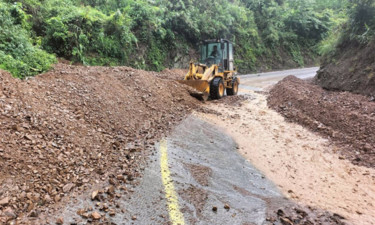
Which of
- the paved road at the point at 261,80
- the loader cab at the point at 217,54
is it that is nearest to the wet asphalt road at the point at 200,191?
the loader cab at the point at 217,54

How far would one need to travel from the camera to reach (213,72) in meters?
10.9

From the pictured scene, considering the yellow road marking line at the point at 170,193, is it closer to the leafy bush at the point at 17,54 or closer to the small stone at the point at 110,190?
the small stone at the point at 110,190

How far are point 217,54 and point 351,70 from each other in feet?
18.4

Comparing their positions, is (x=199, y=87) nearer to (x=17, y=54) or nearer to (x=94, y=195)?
(x=17, y=54)

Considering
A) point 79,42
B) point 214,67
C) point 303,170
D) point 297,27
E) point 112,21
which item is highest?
point 297,27

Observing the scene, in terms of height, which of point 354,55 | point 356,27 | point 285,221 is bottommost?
point 285,221

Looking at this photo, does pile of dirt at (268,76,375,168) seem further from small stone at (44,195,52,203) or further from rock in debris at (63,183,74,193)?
small stone at (44,195,52,203)

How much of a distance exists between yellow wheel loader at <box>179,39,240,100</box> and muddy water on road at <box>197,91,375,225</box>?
201 centimetres

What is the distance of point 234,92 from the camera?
42.2 feet

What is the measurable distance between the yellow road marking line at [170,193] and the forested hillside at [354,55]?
24.9 ft

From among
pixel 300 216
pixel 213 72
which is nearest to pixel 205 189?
pixel 300 216

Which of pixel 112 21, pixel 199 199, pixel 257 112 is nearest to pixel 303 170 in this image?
pixel 199 199

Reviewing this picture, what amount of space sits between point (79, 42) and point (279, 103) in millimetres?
9358

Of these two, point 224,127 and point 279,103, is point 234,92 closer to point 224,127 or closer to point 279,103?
point 279,103
